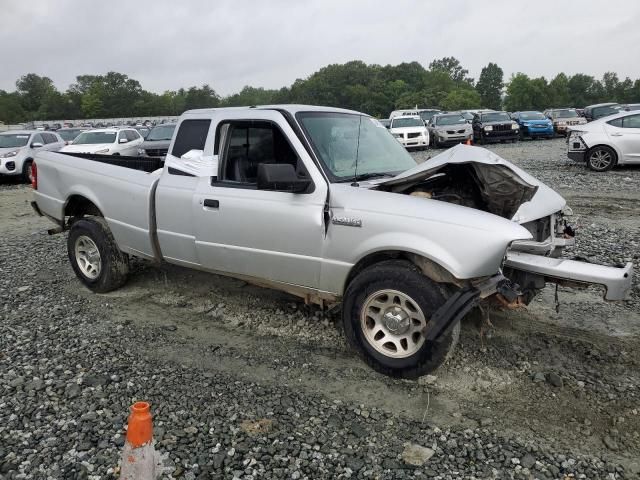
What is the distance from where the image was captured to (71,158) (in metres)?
5.86

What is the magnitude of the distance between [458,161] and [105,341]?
3247mm

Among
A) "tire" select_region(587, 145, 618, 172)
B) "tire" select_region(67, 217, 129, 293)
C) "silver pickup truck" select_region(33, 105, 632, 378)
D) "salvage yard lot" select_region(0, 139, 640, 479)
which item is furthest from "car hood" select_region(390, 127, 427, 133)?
"tire" select_region(67, 217, 129, 293)

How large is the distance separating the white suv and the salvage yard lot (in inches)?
480

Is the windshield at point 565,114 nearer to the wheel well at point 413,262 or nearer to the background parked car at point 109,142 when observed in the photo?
the background parked car at point 109,142

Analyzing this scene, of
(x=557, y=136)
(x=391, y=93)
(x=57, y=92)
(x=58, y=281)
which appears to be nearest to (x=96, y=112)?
(x=57, y=92)

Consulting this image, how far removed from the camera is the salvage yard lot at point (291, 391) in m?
2.92

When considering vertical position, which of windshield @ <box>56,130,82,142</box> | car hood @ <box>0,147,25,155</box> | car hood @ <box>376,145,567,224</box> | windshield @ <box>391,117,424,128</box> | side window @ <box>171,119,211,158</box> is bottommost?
car hood @ <box>376,145,567,224</box>

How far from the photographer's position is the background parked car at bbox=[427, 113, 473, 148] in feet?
74.7

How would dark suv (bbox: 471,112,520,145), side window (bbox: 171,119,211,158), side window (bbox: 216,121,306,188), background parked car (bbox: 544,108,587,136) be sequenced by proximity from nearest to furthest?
side window (bbox: 216,121,306,188) → side window (bbox: 171,119,211,158) → dark suv (bbox: 471,112,520,145) → background parked car (bbox: 544,108,587,136)

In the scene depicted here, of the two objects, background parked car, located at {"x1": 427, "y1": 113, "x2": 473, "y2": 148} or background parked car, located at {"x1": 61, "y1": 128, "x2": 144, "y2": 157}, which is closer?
background parked car, located at {"x1": 61, "y1": 128, "x2": 144, "y2": 157}

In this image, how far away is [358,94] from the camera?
10119 centimetres

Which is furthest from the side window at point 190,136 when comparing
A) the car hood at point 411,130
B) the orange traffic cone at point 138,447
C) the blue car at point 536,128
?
the blue car at point 536,128

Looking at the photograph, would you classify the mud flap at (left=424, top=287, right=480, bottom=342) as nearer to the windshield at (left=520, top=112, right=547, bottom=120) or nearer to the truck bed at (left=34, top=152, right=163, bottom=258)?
the truck bed at (left=34, top=152, right=163, bottom=258)

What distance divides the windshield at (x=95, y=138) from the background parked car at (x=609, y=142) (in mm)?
14187
